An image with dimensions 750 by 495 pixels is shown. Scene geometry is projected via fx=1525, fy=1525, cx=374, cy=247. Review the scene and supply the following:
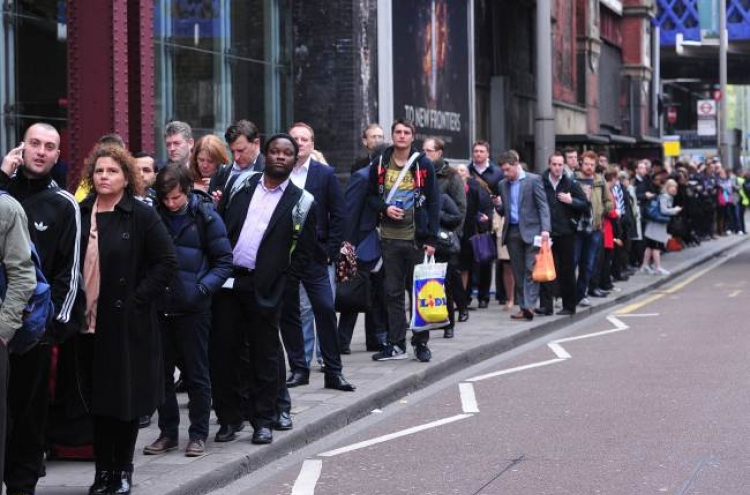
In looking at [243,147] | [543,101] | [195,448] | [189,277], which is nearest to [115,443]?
[195,448]

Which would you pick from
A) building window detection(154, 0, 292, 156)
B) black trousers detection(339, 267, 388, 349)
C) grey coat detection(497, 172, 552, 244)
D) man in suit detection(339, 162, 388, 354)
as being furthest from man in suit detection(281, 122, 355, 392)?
building window detection(154, 0, 292, 156)

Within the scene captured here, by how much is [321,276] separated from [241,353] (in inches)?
75.5

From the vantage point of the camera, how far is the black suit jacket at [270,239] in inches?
330

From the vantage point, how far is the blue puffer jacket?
26.0 feet

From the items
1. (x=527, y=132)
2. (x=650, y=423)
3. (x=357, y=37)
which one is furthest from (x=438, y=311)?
(x=527, y=132)

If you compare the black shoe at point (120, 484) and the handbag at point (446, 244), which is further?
the handbag at point (446, 244)

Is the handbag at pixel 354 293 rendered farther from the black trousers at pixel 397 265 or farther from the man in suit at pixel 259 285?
the man in suit at pixel 259 285

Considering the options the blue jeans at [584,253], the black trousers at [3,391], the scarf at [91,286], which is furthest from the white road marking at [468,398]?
the blue jeans at [584,253]

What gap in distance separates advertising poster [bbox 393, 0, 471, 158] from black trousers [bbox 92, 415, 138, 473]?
593 inches

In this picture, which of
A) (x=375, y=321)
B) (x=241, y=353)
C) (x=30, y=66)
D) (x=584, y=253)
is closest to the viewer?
(x=241, y=353)

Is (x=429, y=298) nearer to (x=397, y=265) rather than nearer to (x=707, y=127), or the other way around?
(x=397, y=265)

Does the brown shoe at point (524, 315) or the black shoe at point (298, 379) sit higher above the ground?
the brown shoe at point (524, 315)

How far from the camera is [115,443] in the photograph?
7086 millimetres

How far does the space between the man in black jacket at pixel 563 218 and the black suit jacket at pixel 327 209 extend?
6.35 meters
